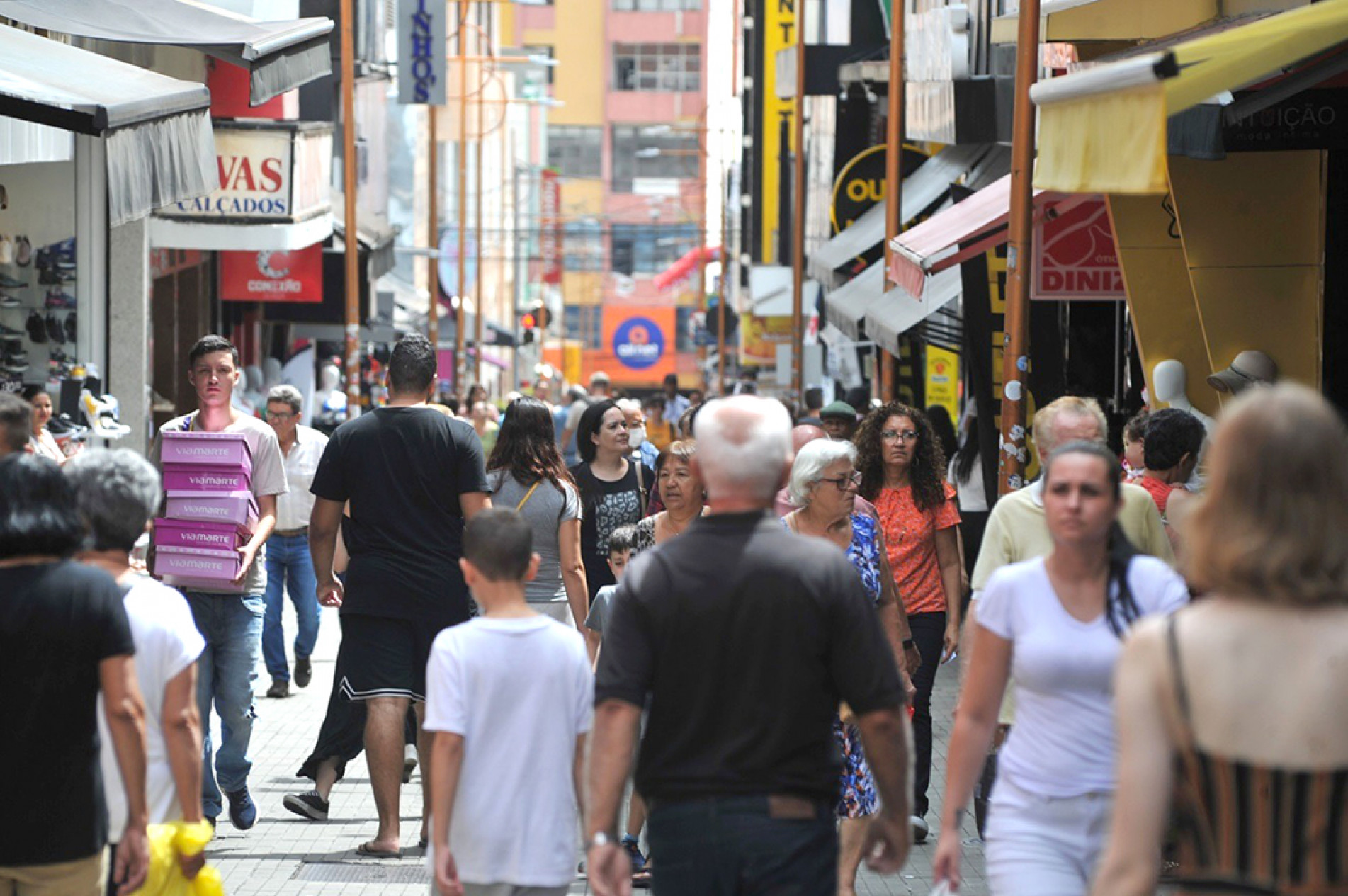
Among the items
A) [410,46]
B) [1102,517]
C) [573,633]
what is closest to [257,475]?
[573,633]

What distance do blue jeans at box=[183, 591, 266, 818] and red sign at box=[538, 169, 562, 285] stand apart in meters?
64.5

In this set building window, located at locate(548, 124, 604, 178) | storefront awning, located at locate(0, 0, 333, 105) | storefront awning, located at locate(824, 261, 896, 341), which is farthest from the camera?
building window, located at locate(548, 124, 604, 178)

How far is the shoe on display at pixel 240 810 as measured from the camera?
27.9ft

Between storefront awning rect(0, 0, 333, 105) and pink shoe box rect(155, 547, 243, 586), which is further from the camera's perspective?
storefront awning rect(0, 0, 333, 105)

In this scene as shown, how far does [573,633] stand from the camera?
5.29 meters

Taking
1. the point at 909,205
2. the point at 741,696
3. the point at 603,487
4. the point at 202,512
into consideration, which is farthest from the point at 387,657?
the point at 909,205

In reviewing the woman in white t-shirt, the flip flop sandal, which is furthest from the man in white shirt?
the woman in white t-shirt

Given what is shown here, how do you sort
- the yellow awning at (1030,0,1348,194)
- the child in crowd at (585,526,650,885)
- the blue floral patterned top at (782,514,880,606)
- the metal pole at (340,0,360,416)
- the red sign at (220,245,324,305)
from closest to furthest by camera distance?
1. the yellow awning at (1030,0,1348,194)
2. the blue floral patterned top at (782,514,880,606)
3. the child in crowd at (585,526,650,885)
4. the metal pole at (340,0,360,416)
5. the red sign at (220,245,324,305)

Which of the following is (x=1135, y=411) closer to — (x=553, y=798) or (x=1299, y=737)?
(x=553, y=798)

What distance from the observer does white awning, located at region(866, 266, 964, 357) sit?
17.3 metres

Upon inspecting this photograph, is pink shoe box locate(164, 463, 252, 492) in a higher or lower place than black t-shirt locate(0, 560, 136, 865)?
higher

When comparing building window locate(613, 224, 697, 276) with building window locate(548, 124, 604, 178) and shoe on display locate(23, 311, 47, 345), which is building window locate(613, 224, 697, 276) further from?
shoe on display locate(23, 311, 47, 345)

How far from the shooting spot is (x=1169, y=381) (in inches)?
440

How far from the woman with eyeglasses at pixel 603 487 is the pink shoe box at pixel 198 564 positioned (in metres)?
2.06
